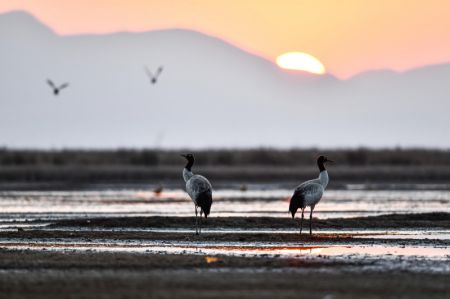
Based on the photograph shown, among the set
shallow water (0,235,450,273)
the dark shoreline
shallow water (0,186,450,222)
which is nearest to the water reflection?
shallow water (0,186,450,222)

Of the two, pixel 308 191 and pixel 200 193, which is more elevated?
pixel 308 191

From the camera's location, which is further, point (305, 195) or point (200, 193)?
point (200, 193)

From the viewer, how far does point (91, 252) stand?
23500 mm

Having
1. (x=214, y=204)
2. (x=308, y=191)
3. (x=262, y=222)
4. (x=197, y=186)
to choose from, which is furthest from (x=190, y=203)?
(x=308, y=191)

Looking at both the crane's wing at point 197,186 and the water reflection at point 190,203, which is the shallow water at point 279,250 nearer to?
the crane's wing at point 197,186

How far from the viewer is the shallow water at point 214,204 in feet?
125

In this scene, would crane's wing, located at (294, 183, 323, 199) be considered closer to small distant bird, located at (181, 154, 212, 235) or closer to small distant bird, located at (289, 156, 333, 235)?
small distant bird, located at (289, 156, 333, 235)

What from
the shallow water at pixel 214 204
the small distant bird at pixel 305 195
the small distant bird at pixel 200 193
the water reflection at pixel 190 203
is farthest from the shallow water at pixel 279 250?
the water reflection at pixel 190 203

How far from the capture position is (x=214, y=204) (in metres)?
43.4

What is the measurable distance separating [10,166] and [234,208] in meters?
37.0

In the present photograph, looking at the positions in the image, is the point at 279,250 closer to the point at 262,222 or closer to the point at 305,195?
the point at 305,195

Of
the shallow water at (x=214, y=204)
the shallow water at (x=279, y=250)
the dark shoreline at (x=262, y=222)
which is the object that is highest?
the shallow water at (x=214, y=204)

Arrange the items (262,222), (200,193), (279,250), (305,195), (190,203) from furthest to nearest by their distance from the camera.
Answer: (190,203)
(262,222)
(200,193)
(305,195)
(279,250)

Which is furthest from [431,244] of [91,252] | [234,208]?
[234,208]
